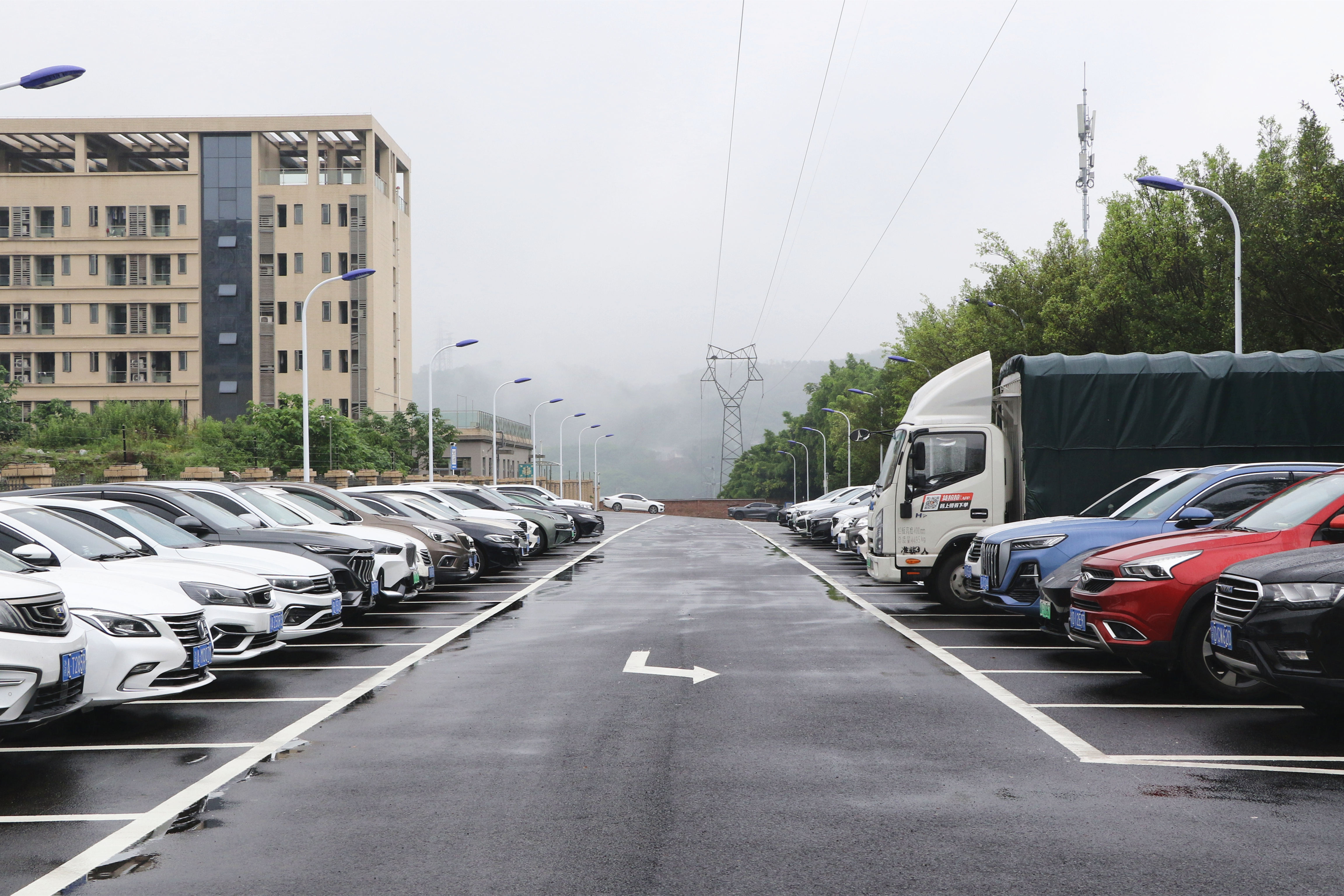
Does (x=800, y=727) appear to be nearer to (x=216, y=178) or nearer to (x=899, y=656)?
(x=899, y=656)

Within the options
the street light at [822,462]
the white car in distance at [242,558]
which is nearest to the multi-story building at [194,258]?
the street light at [822,462]

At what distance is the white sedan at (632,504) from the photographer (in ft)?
298

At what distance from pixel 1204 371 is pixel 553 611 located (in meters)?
8.73

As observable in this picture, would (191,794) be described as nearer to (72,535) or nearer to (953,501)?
(72,535)

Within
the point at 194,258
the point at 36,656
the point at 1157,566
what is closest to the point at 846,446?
the point at 194,258

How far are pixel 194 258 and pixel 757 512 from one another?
137 feet

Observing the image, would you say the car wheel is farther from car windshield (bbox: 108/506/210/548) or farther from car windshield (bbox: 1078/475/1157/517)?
car windshield (bbox: 108/506/210/548)

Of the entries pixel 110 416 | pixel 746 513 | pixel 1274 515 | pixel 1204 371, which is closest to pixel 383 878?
pixel 1274 515

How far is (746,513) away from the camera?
8044 cm

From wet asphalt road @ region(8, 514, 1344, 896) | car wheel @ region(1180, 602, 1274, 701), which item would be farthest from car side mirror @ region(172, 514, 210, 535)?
car wheel @ region(1180, 602, 1274, 701)

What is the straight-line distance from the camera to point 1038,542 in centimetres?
1132

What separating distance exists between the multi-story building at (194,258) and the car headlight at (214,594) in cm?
6757

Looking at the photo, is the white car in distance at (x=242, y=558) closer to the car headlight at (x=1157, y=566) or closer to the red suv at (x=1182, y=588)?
the red suv at (x=1182, y=588)

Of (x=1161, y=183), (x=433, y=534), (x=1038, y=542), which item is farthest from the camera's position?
(x=1161, y=183)
